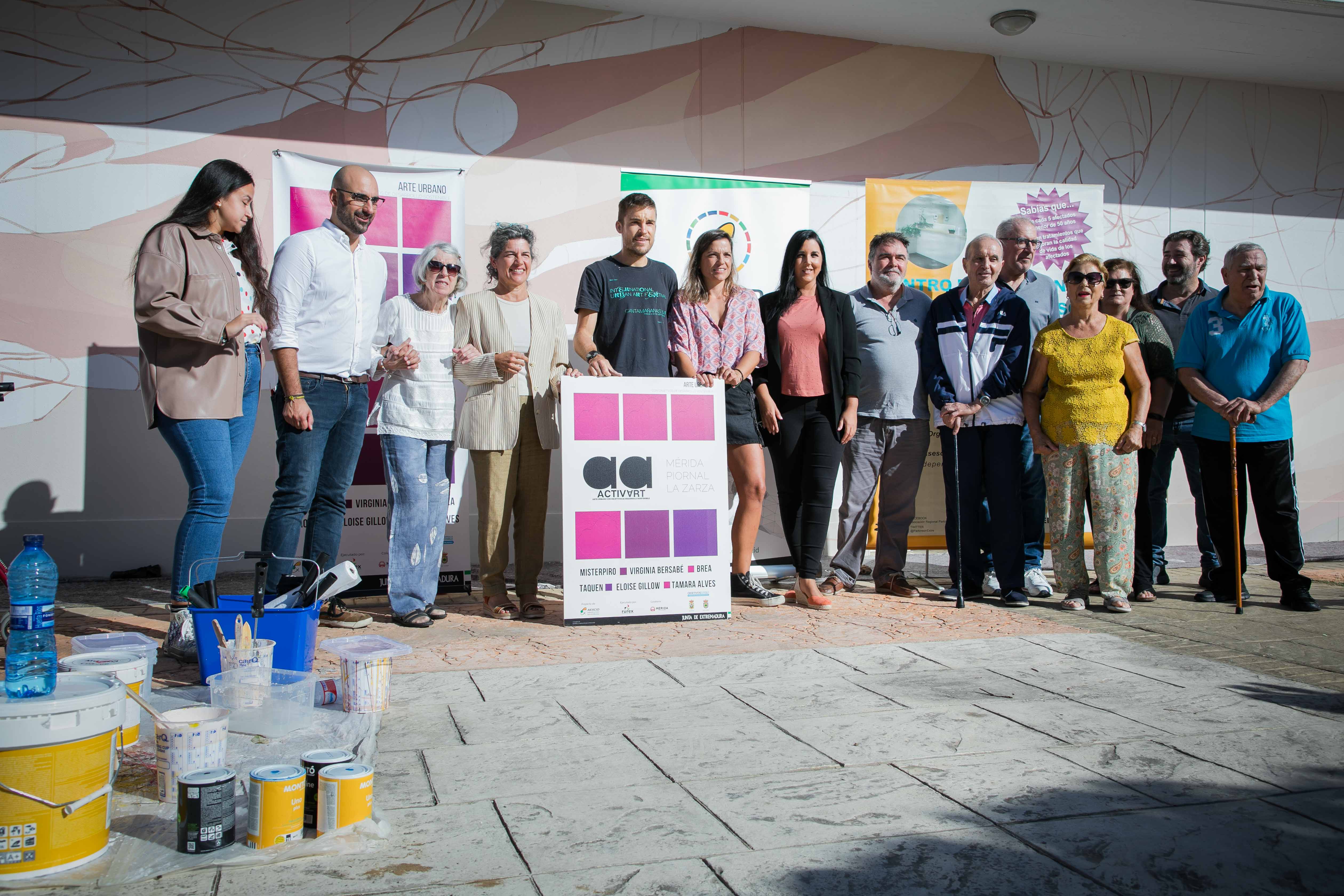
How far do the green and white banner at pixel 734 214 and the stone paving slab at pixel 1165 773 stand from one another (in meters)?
3.28

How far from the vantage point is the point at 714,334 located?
4.43 m

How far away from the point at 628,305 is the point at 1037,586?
2463 millimetres

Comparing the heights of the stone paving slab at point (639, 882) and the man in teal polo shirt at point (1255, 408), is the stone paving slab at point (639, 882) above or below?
below

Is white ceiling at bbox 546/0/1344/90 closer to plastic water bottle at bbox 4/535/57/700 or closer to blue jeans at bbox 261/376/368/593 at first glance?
blue jeans at bbox 261/376/368/593

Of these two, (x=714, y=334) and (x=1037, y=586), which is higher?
(x=714, y=334)

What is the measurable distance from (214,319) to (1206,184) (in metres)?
6.98

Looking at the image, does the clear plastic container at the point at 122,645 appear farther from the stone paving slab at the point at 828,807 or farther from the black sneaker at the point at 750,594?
the black sneaker at the point at 750,594

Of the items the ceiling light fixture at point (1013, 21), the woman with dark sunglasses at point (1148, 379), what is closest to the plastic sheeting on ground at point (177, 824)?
the woman with dark sunglasses at point (1148, 379)

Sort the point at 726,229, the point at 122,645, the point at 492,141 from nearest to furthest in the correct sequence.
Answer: the point at 122,645 → the point at 726,229 → the point at 492,141

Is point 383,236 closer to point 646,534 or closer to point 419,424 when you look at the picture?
point 419,424

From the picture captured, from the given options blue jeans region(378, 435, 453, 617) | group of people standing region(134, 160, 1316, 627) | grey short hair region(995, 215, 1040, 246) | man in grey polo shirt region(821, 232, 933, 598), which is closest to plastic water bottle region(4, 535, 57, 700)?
group of people standing region(134, 160, 1316, 627)

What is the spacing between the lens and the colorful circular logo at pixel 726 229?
5164 millimetres

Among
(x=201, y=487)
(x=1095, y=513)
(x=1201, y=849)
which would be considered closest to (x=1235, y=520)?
(x=1095, y=513)

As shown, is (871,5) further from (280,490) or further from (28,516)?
(28,516)
